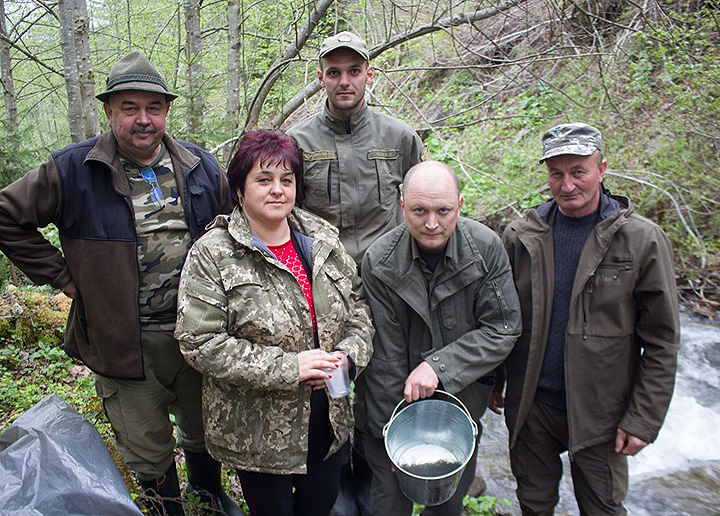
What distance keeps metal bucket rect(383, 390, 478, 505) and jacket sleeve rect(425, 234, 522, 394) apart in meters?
0.12

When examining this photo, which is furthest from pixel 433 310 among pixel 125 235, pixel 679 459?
pixel 679 459

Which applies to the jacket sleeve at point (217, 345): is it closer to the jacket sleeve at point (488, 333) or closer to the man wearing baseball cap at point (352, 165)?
the jacket sleeve at point (488, 333)

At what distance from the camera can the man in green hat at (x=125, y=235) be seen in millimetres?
2473

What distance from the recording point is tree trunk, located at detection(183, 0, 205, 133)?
5240 mm

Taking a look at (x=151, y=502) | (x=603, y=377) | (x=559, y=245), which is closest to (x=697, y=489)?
(x=603, y=377)

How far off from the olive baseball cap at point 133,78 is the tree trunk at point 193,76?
267 centimetres

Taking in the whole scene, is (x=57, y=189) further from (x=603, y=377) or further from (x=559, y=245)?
(x=603, y=377)

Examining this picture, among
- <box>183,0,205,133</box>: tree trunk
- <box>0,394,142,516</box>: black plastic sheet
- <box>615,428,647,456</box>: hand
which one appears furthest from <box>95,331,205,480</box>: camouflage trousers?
<box>183,0,205,133</box>: tree trunk

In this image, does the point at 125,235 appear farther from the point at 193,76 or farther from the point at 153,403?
the point at 193,76

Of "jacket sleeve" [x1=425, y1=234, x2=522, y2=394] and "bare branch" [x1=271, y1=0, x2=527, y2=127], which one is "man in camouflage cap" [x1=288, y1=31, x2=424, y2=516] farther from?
"bare branch" [x1=271, y1=0, x2=527, y2=127]

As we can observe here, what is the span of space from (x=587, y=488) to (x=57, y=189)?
2.88m

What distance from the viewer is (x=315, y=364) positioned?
2.15 metres

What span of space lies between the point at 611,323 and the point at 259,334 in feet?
5.13

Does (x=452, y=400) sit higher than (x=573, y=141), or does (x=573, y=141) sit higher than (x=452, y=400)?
(x=573, y=141)
